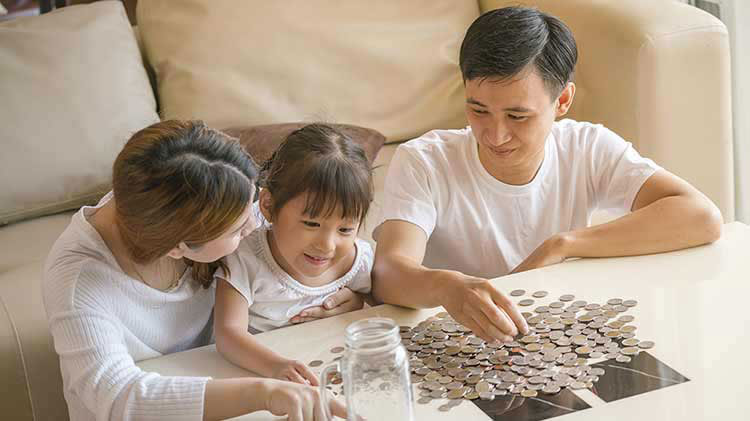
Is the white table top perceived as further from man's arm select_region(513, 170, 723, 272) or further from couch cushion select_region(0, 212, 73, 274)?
couch cushion select_region(0, 212, 73, 274)

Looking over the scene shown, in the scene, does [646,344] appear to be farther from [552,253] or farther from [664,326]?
[552,253]

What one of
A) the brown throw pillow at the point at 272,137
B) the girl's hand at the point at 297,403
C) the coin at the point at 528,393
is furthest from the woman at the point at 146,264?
the brown throw pillow at the point at 272,137

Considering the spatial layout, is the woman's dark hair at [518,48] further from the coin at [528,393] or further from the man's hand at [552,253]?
the coin at [528,393]

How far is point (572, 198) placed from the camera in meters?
1.95

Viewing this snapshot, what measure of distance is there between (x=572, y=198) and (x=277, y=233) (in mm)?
670

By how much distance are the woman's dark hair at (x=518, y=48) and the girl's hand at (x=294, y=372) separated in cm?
68

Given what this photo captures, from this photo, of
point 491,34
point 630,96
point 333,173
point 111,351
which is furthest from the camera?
point 630,96

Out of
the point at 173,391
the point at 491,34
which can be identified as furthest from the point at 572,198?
the point at 173,391

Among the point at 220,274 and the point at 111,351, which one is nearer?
the point at 111,351

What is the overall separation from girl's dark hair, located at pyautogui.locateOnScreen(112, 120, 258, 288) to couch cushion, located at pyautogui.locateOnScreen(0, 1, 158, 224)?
127 centimetres

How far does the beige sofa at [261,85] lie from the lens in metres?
2.41

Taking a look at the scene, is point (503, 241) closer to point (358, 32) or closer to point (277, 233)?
point (277, 233)

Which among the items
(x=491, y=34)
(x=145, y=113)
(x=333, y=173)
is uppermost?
(x=491, y=34)

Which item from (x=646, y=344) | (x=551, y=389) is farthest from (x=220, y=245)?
(x=646, y=344)
